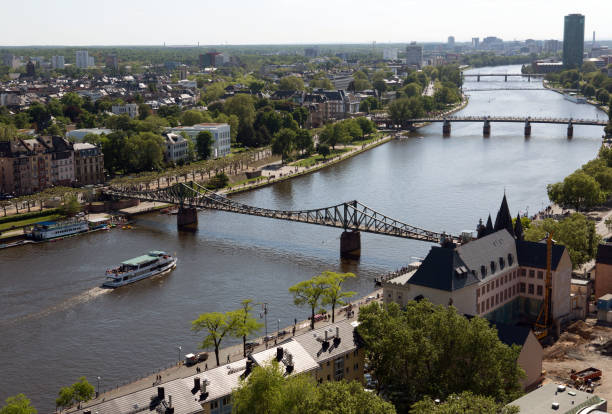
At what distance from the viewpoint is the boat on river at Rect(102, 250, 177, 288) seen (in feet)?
186

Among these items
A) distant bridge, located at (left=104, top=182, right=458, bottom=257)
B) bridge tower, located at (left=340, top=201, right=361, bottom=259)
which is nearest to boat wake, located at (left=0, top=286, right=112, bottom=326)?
bridge tower, located at (left=340, top=201, right=361, bottom=259)

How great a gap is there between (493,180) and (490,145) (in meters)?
34.5

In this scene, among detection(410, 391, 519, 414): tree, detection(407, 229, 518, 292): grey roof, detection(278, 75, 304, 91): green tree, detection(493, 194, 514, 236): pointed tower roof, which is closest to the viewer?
detection(410, 391, 519, 414): tree

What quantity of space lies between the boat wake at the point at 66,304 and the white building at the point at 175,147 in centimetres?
4911

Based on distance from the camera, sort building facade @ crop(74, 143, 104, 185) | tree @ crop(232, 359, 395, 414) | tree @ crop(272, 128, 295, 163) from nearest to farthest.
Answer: tree @ crop(232, 359, 395, 414) < building facade @ crop(74, 143, 104, 185) < tree @ crop(272, 128, 295, 163)

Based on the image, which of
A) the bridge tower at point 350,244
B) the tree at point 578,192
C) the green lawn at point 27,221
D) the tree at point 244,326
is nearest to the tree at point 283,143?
the green lawn at point 27,221

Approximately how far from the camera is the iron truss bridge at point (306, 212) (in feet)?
208

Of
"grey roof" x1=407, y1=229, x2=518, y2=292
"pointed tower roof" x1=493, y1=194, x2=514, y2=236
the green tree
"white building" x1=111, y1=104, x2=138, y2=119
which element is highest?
the green tree

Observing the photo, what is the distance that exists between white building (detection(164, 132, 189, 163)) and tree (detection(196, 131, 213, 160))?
5.93 feet

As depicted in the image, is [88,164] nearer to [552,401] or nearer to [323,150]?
[323,150]

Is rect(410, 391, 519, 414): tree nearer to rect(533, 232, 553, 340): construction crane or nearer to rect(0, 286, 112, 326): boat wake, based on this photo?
rect(533, 232, 553, 340): construction crane

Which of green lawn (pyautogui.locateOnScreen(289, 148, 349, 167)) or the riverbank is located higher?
green lawn (pyautogui.locateOnScreen(289, 148, 349, 167))

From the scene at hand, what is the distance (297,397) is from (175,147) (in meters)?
78.1

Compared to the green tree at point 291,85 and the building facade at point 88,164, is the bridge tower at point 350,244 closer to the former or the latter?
the building facade at point 88,164
